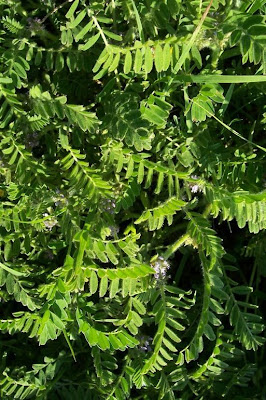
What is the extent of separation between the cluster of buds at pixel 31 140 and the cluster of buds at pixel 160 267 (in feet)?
1.87

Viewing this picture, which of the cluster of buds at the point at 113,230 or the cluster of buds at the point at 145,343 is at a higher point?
the cluster of buds at the point at 113,230

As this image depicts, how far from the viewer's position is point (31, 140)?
2100mm

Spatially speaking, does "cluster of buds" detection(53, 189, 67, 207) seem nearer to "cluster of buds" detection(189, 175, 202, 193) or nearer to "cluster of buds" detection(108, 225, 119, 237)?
"cluster of buds" detection(108, 225, 119, 237)

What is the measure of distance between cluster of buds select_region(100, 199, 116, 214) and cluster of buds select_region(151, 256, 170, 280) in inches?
8.9

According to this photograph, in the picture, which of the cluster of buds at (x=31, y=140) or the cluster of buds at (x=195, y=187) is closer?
the cluster of buds at (x=195, y=187)

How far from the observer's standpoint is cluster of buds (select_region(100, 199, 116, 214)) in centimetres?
190

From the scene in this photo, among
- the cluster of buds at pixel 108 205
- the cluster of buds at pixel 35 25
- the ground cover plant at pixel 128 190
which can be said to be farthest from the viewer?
the cluster of buds at pixel 35 25

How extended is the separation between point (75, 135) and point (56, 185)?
0.18m

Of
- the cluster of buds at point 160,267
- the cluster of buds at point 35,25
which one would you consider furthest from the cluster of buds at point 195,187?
the cluster of buds at point 35,25

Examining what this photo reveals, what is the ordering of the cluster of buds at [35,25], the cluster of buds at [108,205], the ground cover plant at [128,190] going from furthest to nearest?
the cluster of buds at [35,25] → the cluster of buds at [108,205] → the ground cover plant at [128,190]

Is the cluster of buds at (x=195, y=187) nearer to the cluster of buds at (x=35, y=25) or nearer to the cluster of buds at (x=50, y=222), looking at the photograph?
the cluster of buds at (x=50, y=222)

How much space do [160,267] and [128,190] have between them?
0.91 ft

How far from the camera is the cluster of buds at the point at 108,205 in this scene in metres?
1.90

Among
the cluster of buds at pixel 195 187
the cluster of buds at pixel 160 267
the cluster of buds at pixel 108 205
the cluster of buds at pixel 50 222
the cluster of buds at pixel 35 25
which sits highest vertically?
the cluster of buds at pixel 35 25
